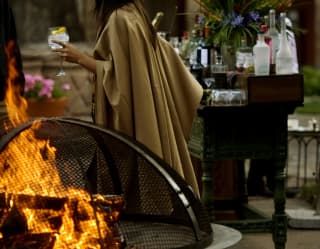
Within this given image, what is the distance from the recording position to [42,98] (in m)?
13.5

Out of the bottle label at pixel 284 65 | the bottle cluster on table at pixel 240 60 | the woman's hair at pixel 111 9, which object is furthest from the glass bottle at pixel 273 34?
the woman's hair at pixel 111 9

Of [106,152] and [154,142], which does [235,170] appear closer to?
[154,142]

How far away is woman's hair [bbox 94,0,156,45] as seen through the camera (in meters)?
6.70

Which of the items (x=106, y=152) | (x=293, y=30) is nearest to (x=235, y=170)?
(x=293, y=30)

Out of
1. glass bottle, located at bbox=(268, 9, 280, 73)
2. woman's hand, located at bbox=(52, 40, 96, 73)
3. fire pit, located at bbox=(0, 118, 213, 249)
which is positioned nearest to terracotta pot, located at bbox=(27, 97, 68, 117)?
glass bottle, located at bbox=(268, 9, 280, 73)

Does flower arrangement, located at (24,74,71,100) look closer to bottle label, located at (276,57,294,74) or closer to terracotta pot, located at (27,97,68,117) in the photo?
terracotta pot, located at (27,97,68,117)

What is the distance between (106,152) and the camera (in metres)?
6.03

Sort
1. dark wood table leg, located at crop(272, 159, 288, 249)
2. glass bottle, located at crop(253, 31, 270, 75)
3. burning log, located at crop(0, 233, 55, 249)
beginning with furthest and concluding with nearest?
dark wood table leg, located at crop(272, 159, 288, 249)
glass bottle, located at crop(253, 31, 270, 75)
burning log, located at crop(0, 233, 55, 249)

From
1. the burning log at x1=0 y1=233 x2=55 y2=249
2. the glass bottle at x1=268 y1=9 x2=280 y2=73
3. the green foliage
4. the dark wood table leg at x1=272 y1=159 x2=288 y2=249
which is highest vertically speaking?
the glass bottle at x1=268 y1=9 x2=280 y2=73

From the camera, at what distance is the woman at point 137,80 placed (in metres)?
6.60

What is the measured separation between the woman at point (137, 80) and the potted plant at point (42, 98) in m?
6.68

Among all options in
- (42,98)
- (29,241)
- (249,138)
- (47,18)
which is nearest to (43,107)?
(42,98)

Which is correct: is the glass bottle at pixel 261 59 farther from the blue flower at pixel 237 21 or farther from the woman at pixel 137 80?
the woman at pixel 137 80

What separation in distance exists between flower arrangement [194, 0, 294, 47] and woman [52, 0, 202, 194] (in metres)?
1.60
